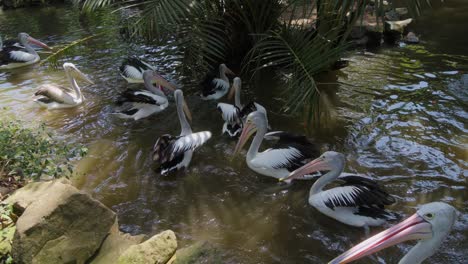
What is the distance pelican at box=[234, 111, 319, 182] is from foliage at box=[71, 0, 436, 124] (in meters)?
0.39

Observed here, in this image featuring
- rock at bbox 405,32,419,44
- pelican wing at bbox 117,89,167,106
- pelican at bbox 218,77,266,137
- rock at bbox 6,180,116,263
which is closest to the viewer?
rock at bbox 6,180,116,263

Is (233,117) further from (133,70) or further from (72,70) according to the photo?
(72,70)

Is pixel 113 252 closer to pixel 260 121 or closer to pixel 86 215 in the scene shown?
pixel 86 215

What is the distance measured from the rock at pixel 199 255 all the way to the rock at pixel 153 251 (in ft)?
0.28

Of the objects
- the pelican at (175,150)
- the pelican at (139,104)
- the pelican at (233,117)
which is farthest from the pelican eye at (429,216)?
the pelican at (139,104)

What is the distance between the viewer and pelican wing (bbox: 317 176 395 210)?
3.43m

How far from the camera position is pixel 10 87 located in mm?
7527

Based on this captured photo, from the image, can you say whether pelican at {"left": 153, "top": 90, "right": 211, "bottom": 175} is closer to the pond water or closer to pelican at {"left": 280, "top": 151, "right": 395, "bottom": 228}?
the pond water

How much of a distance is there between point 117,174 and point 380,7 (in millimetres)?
3198

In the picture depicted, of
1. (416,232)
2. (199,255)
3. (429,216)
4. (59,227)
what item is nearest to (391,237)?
(416,232)

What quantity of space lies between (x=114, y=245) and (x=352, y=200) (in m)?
2.03

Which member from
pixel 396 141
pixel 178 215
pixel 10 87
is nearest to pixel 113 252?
pixel 178 215

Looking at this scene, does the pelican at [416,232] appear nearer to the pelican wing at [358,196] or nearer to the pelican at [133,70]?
the pelican wing at [358,196]

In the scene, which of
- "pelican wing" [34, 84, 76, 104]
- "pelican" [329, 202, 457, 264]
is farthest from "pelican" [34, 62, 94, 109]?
"pelican" [329, 202, 457, 264]
